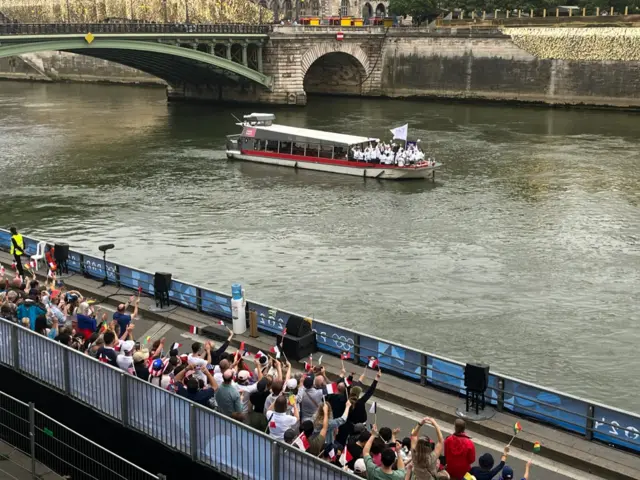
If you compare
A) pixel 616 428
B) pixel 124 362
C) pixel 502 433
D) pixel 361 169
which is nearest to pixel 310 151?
pixel 361 169

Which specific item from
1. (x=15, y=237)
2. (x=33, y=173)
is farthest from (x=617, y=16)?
(x=15, y=237)

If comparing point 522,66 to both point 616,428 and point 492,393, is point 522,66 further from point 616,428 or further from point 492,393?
point 616,428

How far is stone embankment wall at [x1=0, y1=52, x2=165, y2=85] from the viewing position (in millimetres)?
92475

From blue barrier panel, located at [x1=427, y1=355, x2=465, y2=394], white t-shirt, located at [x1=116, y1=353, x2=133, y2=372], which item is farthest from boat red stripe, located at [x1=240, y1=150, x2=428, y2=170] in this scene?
white t-shirt, located at [x1=116, y1=353, x2=133, y2=372]

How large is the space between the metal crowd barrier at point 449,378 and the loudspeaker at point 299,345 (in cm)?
27

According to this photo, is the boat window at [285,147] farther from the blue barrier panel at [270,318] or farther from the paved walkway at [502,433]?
the paved walkway at [502,433]

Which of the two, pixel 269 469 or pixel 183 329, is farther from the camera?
pixel 183 329

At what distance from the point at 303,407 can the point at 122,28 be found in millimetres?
53995

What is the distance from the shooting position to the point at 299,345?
14.8m

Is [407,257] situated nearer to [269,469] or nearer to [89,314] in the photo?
[89,314]

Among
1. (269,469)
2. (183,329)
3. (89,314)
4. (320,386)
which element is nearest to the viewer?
(269,469)

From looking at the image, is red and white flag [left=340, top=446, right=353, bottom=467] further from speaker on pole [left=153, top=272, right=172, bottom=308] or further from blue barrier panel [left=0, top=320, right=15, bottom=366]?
speaker on pole [left=153, top=272, right=172, bottom=308]

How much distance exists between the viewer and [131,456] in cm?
1108

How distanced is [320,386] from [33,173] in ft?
115
